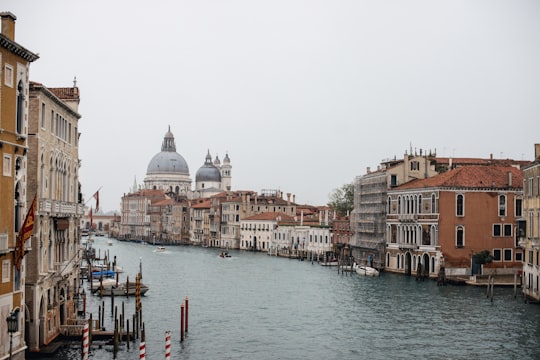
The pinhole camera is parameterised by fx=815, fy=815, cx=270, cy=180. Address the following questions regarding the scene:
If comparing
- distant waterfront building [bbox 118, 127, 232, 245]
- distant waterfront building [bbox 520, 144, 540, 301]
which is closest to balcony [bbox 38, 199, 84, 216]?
distant waterfront building [bbox 520, 144, 540, 301]

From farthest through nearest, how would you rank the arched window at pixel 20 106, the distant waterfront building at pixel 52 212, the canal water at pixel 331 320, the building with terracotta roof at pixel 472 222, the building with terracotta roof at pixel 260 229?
the building with terracotta roof at pixel 260 229
the building with terracotta roof at pixel 472 222
the canal water at pixel 331 320
the distant waterfront building at pixel 52 212
the arched window at pixel 20 106

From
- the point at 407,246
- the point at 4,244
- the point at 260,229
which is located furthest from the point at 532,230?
the point at 260,229

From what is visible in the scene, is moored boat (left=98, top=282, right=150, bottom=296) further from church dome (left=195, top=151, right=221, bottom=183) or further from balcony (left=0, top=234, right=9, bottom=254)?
church dome (left=195, top=151, right=221, bottom=183)

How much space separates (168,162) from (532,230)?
10558 cm

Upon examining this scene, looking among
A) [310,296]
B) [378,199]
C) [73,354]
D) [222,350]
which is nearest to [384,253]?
[378,199]

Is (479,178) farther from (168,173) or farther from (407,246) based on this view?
(168,173)

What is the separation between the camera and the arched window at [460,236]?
133 feet

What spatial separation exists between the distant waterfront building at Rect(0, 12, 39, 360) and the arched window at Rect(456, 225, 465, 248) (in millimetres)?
Answer: 28683

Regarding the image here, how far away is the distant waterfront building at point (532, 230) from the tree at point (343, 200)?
46118 millimetres

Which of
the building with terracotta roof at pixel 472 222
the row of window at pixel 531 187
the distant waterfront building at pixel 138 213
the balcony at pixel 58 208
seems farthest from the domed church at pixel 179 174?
the balcony at pixel 58 208

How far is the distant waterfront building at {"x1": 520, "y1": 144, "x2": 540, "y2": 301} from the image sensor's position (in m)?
27.9

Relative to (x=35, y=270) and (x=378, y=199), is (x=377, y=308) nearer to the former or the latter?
(x=35, y=270)

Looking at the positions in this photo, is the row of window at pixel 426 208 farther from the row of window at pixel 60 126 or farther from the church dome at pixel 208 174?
the church dome at pixel 208 174

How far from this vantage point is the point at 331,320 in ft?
88.2
